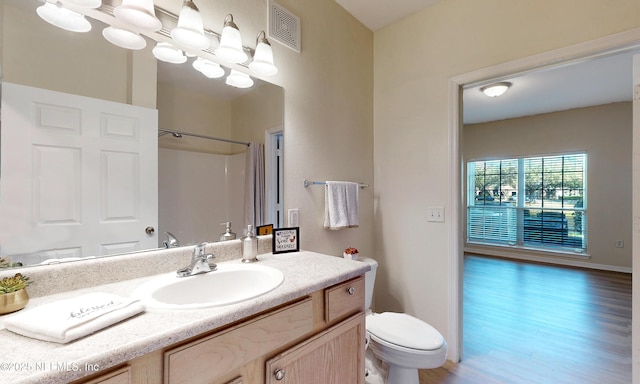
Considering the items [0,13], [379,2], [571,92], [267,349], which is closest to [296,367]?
[267,349]

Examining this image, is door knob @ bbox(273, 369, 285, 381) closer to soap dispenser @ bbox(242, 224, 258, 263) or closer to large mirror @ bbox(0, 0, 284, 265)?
soap dispenser @ bbox(242, 224, 258, 263)

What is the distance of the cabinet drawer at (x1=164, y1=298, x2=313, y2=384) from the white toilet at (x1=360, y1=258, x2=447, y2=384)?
674 mm

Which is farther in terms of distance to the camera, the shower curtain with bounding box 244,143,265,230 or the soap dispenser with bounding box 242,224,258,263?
the shower curtain with bounding box 244,143,265,230

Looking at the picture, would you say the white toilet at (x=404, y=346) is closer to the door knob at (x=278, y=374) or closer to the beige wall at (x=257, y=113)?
the door knob at (x=278, y=374)

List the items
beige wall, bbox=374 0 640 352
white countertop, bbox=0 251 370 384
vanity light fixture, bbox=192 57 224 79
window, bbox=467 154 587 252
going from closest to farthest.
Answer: white countertop, bbox=0 251 370 384 → vanity light fixture, bbox=192 57 224 79 → beige wall, bbox=374 0 640 352 → window, bbox=467 154 587 252

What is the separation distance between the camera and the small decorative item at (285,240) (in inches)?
58.2

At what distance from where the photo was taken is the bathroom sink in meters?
0.93

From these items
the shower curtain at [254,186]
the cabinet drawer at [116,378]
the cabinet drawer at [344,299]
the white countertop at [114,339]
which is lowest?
the cabinet drawer at [344,299]

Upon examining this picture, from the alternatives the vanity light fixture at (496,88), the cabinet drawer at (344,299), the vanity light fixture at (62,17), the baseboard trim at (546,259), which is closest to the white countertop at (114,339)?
the cabinet drawer at (344,299)

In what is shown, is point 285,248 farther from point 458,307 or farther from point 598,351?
point 598,351

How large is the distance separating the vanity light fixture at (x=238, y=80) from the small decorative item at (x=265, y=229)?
0.74m

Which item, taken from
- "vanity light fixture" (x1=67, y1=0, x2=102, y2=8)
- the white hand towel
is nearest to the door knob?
the white hand towel

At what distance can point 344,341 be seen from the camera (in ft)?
3.73

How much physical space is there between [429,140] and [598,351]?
198 centimetres
